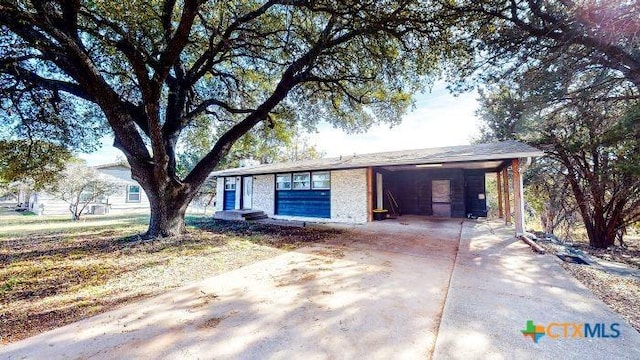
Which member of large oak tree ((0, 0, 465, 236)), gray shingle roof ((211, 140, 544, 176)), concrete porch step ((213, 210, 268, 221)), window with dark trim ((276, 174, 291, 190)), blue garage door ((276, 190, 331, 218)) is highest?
large oak tree ((0, 0, 465, 236))

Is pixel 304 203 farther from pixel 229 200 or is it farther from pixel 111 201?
pixel 111 201

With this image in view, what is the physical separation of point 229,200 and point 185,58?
949cm

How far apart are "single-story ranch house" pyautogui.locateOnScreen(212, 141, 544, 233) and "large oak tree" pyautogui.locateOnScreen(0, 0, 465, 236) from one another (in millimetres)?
2629

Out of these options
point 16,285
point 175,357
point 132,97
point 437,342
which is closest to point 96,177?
point 132,97

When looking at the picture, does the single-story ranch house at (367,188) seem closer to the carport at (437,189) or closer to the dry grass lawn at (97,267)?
the carport at (437,189)

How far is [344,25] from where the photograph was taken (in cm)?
631

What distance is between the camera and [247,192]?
15.6 m

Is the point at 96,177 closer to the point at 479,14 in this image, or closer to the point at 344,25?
the point at 344,25

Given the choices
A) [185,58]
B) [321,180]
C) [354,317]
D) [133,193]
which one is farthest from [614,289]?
[133,193]

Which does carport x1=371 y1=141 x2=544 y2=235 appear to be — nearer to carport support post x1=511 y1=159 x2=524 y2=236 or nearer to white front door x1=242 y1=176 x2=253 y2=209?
carport support post x1=511 y1=159 x2=524 y2=236

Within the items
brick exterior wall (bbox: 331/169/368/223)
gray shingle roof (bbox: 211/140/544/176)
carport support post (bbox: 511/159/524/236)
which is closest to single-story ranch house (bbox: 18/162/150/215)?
gray shingle roof (bbox: 211/140/544/176)

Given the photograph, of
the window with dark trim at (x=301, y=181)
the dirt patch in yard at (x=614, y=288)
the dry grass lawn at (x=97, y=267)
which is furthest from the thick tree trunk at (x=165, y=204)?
the dirt patch in yard at (x=614, y=288)

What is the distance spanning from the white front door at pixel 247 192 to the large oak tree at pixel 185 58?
5.91 metres

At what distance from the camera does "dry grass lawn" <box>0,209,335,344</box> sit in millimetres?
3396
